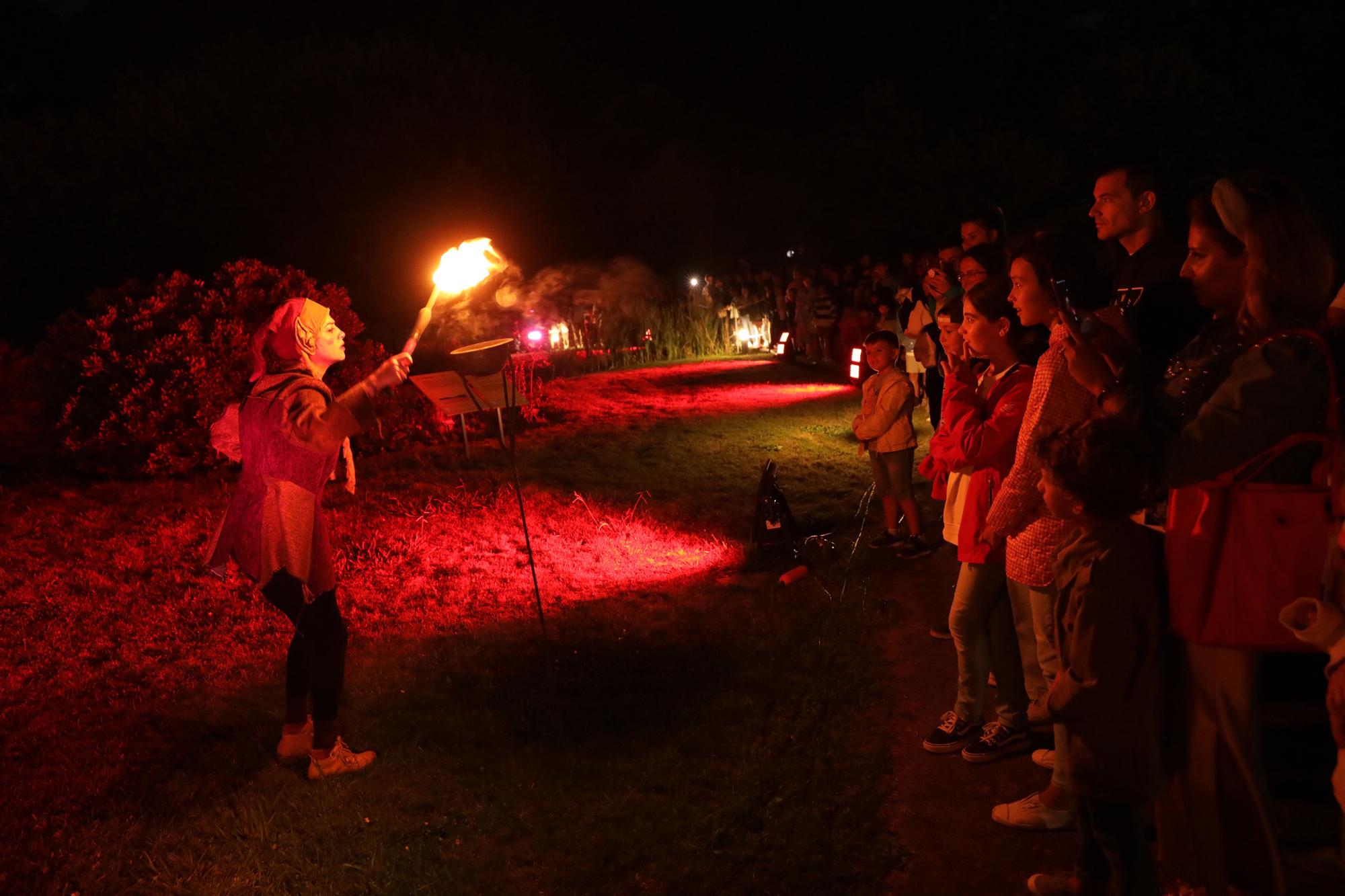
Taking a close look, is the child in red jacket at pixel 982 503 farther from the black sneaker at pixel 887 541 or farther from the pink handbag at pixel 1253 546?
the black sneaker at pixel 887 541

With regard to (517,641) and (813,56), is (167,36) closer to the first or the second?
(813,56)

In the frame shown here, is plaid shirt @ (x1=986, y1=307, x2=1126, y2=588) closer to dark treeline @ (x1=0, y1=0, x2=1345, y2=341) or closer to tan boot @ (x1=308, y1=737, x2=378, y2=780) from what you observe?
dark treeline @ (x1=0, y1=0, x2=1345, y2=341)

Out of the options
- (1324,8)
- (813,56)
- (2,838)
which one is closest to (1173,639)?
(2,838)

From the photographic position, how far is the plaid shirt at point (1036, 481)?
3.31m

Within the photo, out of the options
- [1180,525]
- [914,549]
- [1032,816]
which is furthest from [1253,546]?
[914,549]

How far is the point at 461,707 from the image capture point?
507 cm

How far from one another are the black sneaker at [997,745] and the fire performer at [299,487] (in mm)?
2674

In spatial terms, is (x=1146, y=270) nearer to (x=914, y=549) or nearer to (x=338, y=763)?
(x=914, y=549)

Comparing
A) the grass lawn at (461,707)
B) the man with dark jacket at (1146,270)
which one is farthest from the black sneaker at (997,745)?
the man with dark jacket at (1146,270)

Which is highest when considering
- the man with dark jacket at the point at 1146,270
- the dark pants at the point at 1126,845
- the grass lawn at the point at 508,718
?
the man with dark jacket at the point at 1146,270

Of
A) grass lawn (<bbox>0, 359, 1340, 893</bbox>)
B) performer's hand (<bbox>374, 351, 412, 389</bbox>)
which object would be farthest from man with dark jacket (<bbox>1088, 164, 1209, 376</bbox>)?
performer's hand (<bbox>374, 351, 412, 389</bbox>)

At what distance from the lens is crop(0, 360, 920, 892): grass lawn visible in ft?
12.5

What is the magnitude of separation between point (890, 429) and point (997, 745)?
2.92m

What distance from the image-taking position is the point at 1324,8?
22094 mm
